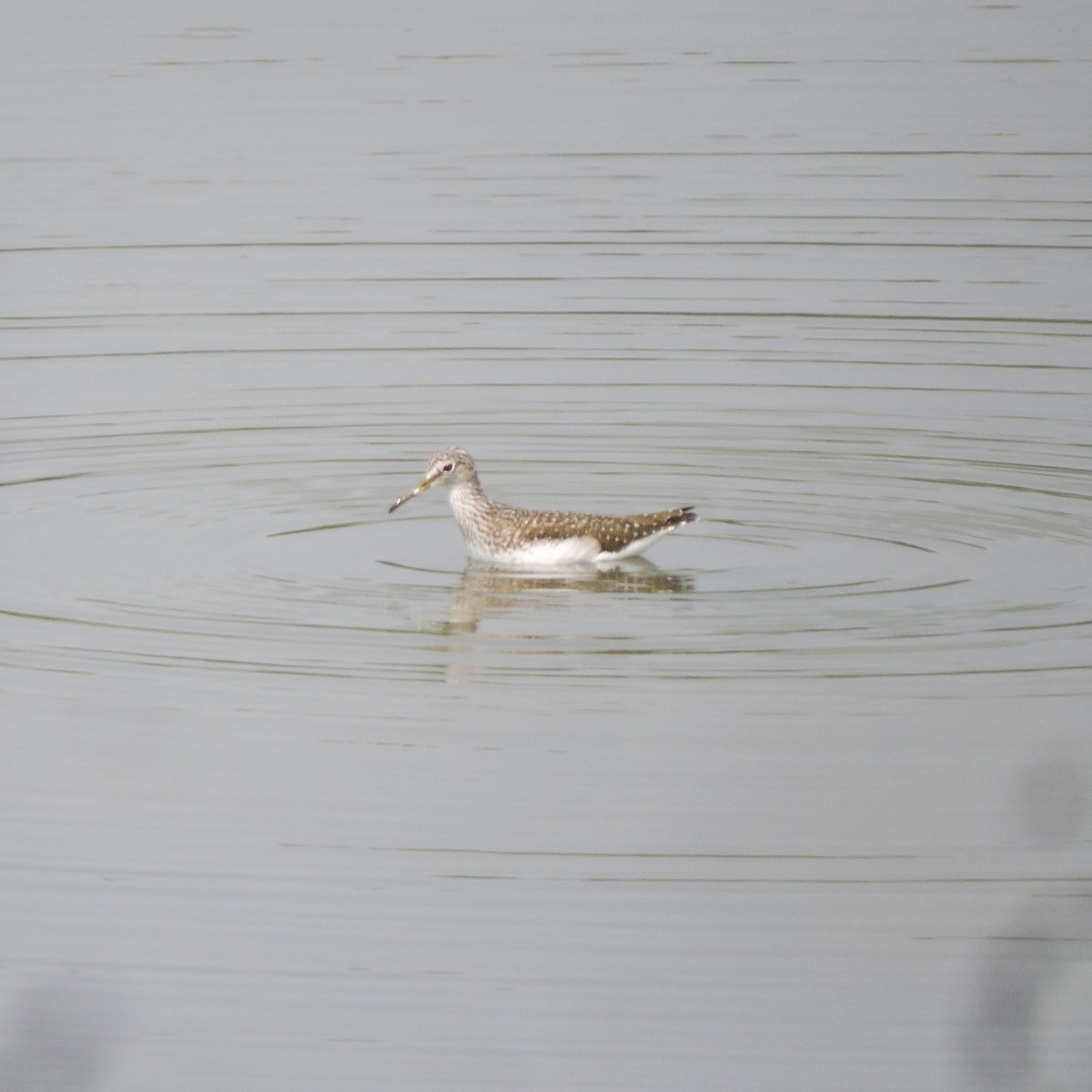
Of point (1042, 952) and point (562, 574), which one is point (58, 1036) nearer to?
point (1042, 952)

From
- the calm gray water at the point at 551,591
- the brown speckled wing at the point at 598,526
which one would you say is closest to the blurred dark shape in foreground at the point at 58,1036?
the calm gray water at the point at 551,591

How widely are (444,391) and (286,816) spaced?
8.69m

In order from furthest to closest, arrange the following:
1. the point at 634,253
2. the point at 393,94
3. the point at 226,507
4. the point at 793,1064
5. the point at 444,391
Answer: the point at 393,94, the point at 634,253, the point at 444,391, the point at 226,507, the point at 793,1064

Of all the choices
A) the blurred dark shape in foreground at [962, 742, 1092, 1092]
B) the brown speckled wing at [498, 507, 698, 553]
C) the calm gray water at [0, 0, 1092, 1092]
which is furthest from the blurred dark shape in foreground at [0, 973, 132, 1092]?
the brown speckled wing at [498, 507, 698, 553]

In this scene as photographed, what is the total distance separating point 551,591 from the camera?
12586mm

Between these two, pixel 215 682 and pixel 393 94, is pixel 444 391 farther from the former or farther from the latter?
pixel 393 94

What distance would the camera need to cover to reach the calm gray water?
7.72 meters

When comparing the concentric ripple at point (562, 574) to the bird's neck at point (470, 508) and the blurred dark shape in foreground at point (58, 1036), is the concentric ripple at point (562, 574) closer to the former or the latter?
the bird's neck at point (470, 508)

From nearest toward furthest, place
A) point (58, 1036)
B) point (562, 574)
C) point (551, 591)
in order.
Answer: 1. point (58, 1036)
2. point (551, 591)
3. point (562, 574)

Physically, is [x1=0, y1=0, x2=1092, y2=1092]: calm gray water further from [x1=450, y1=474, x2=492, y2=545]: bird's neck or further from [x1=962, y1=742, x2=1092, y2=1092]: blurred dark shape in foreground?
[x1=450, y1=474, x2=492, y2=545]: bird's neck

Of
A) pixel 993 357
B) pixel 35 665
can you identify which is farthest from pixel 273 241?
pixel 35 665

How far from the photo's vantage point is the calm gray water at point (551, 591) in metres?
7.72

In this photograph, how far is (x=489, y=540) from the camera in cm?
1302

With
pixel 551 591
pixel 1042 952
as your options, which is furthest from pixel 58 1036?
pixel 551 591
